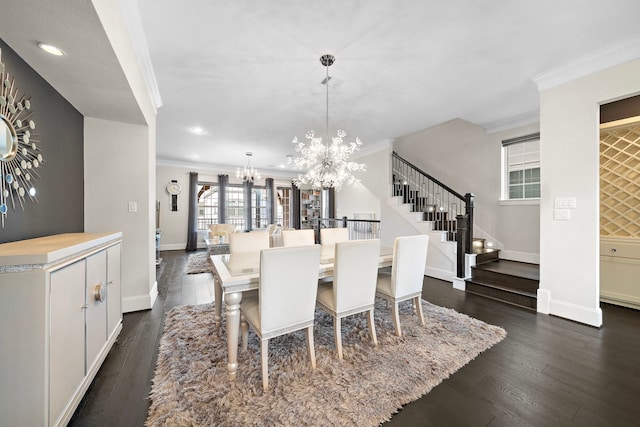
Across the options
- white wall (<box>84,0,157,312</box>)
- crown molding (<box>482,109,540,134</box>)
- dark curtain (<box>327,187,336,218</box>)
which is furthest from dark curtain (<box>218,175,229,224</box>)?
crown molding (<box>482,109,540,134</box>)

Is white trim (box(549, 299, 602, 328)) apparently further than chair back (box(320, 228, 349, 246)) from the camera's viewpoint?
No

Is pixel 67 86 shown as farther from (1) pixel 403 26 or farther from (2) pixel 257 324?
(1) pixel 403 26

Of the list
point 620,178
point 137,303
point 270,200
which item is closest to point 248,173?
point 270,200

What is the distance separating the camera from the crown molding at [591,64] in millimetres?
2180

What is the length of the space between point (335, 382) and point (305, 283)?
0.67 meters

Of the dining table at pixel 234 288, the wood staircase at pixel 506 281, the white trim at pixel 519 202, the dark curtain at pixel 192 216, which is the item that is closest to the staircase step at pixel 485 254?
the wood staircase at pixel 506 281

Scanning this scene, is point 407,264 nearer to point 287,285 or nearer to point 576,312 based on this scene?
point 287,285

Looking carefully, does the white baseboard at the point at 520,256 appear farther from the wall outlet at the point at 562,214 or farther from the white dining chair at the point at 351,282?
the white dining chair at the point at 351,282

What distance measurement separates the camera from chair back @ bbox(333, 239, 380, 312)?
1.90m

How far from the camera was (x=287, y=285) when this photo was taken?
5.43 feet

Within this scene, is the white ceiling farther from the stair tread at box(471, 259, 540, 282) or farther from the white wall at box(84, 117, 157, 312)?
the stair tread at box(471, 259, 540, 282)

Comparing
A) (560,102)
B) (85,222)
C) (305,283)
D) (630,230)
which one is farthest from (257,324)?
(630,230)

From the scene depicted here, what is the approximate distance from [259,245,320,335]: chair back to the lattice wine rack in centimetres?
381

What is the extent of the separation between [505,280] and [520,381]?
1.96 m
